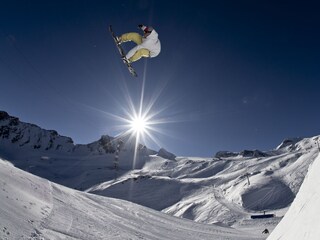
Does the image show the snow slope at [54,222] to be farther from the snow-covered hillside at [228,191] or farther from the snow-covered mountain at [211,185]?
the snow-covered hillside at [228,191]

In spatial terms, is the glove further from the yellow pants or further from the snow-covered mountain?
the snow-covered mountain

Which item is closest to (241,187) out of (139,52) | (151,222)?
(151,222)

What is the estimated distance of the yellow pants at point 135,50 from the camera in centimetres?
1496

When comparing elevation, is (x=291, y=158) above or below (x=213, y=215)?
above

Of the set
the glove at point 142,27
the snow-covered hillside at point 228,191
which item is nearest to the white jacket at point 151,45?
the glove at point 142,27

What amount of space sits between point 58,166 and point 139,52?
177m

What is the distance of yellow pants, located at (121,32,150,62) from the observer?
15.0m

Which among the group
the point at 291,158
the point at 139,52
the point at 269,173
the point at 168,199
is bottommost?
the point at 139,52

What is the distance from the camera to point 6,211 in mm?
12562

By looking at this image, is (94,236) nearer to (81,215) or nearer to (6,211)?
(81,215)

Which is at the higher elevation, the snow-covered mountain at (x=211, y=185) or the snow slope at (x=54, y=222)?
the snow-covered mountain at (x=211, y=185)

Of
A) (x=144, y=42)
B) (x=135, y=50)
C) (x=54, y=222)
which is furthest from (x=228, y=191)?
(x=144, y=42)

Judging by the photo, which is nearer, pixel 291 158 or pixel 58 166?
pixel 291 158

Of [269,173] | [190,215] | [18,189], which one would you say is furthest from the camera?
[269,173]
